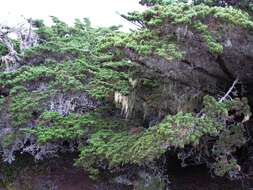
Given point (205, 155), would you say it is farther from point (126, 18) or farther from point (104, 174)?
point (126, 18)

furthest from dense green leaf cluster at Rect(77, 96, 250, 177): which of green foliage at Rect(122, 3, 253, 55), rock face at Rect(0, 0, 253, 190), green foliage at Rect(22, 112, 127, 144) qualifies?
green foliage at Rect(122, 3, 253, 55)

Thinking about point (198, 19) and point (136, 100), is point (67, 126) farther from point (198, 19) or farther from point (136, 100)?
point (198, 19)

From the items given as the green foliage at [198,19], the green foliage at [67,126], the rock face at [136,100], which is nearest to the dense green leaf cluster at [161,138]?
the rock face at [136,100]

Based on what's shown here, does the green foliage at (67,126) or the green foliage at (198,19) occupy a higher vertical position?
the green foliage at (198,19)

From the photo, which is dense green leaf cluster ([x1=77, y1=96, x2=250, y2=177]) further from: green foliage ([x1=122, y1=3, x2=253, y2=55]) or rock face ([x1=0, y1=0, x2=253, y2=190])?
green foliage ([x1=122, y1=3, x2=253, y2=55])

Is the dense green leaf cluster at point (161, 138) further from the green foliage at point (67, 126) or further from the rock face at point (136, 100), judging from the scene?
the green foliage at point (67, 126)

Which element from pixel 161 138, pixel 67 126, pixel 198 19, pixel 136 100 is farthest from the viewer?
pixel 67 126

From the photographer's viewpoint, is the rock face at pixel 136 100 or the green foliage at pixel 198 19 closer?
the green foliage at pixel 198 19

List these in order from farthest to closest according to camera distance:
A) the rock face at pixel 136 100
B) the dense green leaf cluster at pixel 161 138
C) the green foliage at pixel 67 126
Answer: the green foliage at pixel 67 126 < the rock face at pixel 136 100 < the dense green leaf cluster at pixel 161 138

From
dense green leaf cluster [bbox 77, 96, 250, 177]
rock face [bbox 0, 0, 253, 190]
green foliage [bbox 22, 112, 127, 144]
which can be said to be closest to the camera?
dense green leaf cluster [bbox 77, 96, 250, 177]

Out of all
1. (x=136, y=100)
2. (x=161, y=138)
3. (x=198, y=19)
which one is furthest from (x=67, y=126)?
(x=198, y=19)

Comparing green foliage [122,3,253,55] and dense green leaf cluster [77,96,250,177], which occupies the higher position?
green foliage [122,3,253,55]

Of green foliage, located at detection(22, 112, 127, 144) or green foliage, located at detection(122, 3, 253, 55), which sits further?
green foliage, located at detection(22, 112, 127, 144)

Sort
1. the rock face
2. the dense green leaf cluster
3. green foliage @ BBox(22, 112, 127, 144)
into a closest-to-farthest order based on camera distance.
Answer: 1. the dense green leaf cluster
2. the rock face
3. green foliage @ BBox(22, 112, 127, 144)
